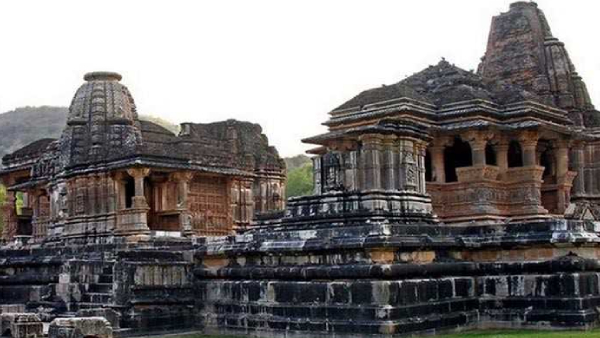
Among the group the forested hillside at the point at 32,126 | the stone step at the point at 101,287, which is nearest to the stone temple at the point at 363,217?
the stone step at the point at 101,287

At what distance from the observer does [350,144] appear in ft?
59.5

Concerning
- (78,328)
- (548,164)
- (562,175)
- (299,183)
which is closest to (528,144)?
(562,175)

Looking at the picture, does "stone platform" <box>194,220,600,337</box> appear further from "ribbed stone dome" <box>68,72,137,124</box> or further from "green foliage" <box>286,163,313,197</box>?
"green foliage" <box>286,163,313,197</box>

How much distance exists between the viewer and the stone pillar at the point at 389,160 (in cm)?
1708

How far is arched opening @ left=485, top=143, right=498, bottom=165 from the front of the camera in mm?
21680

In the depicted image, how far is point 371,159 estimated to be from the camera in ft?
56.2

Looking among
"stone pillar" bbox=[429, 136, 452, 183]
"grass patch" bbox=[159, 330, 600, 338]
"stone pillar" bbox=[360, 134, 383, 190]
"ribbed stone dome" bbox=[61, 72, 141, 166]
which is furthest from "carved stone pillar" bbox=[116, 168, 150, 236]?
"grass patch" bbox=[159, 330, 600, 338]

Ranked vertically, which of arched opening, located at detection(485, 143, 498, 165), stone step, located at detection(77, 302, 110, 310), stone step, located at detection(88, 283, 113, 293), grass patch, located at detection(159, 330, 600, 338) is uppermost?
arched opening, located at detection(485, 143, 498, 165)

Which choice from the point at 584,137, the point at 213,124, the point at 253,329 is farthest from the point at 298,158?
the point at 253,329

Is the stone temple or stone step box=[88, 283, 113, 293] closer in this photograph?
the stone temple

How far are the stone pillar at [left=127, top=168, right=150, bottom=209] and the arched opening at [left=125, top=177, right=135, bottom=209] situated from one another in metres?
0.71

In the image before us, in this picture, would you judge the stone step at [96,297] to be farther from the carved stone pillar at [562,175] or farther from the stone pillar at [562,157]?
the stone pillar at [562,157]

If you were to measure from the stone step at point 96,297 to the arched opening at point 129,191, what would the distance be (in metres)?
8.22

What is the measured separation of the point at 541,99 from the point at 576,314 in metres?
8.79
